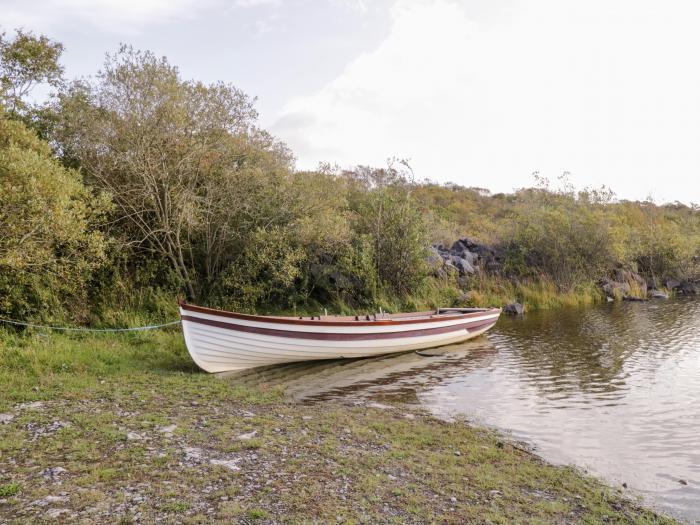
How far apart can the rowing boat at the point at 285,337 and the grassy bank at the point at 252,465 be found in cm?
207

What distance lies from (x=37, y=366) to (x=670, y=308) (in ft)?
87.9

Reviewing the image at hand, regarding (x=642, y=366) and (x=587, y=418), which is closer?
(x=587, y=418)

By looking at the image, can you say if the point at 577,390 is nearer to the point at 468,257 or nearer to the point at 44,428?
the point at 44,428

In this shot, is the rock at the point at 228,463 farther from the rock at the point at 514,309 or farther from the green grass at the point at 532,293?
the rock at the point at 514,309

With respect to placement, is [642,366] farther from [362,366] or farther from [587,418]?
[362,366]

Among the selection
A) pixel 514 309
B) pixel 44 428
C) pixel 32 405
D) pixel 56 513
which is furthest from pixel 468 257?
pixel 56 513

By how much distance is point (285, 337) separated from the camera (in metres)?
14.3

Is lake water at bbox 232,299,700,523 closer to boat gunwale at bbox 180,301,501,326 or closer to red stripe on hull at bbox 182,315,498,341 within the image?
red stripe on hull at bbox 182,315,498,341

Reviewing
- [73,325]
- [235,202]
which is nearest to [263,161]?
[235,202]

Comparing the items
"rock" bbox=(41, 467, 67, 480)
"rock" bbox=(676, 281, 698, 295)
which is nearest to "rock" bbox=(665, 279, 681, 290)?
"rock" bbox=(676, 281, 698, 295)

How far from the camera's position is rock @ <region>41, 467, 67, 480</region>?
6535 mm

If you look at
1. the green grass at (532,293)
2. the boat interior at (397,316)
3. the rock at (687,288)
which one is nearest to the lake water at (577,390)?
the boat interior at (397,316)

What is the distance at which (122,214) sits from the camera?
17531 mm

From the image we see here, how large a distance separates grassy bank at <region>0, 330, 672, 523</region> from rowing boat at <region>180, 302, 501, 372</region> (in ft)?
6.79
